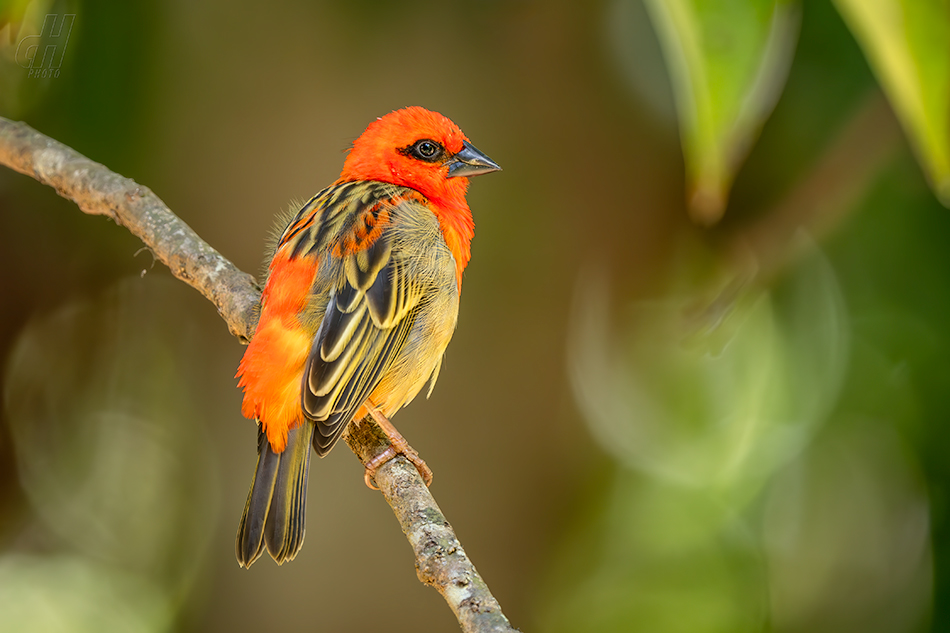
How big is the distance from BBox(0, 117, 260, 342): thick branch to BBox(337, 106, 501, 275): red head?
0.70m

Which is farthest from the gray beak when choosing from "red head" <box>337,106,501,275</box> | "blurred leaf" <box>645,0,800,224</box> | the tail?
"blurred leaf" <box>645,0,800,224</box>

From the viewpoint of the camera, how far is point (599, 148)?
4.15m

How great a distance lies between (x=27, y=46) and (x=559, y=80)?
2.46m

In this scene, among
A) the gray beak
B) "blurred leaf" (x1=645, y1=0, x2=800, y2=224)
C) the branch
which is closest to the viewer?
"blurred leaf" (x1=645, y1=0, x2=800, y2=224)

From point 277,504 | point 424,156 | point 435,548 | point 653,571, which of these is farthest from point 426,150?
point 653,571

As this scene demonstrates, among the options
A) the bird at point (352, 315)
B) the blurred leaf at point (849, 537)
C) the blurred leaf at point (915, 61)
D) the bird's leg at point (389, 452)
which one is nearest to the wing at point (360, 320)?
the bird at point (352, 315)

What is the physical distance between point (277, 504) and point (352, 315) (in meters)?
0.58

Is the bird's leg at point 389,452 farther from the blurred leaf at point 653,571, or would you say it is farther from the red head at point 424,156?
the blurred leaf at point 653,571

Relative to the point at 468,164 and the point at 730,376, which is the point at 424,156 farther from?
the point at 730,376

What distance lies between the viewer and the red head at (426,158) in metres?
2.99

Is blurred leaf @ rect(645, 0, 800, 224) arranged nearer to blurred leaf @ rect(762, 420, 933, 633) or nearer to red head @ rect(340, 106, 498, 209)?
red head @ rect(340, 106, 498, 209)

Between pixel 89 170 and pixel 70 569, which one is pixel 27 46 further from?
pixel 70 569

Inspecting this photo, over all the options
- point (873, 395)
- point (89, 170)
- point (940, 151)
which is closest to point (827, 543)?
point (873, 395)

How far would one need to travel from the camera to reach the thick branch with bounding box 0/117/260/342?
8.71 ft
